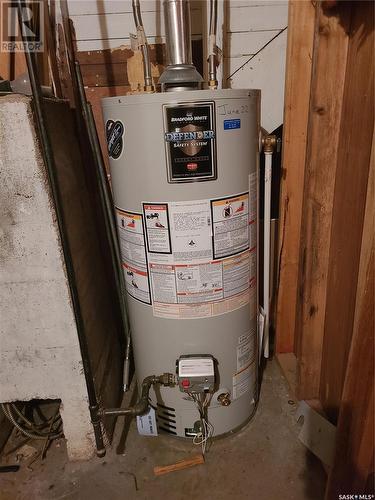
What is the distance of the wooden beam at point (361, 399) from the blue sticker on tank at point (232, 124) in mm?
384

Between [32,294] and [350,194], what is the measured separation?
105 cm

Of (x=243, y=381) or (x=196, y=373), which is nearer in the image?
(x=196, y=373)

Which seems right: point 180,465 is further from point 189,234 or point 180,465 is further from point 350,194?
point 350,194

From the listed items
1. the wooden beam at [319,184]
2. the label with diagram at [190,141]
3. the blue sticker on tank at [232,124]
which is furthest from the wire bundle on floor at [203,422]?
the blue sticker on tank at [232,124]

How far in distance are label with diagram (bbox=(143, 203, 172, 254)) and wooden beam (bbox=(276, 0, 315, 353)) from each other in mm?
689

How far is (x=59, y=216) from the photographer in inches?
41.4

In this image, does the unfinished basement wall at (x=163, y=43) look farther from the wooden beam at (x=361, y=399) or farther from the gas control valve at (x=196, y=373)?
the gas control valve at (x=196, y=373)

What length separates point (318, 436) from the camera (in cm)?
137

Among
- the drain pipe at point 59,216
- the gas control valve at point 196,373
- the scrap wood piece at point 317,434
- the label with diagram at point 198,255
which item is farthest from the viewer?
the scrap wood piece at point 317,434

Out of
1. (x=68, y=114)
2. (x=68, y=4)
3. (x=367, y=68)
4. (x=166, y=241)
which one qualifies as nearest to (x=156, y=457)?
(x=166, y=241)

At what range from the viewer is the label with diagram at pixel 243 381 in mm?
1380

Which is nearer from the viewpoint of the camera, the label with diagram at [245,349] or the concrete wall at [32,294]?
the concrete wall at [32,294]

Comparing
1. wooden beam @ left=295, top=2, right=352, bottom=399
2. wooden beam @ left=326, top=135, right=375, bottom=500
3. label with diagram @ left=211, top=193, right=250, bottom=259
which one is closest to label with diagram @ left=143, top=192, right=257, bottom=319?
label with diagram @ left=211, top=193, right=250, bottom=259

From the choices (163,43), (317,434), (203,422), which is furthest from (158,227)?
(317,434)
